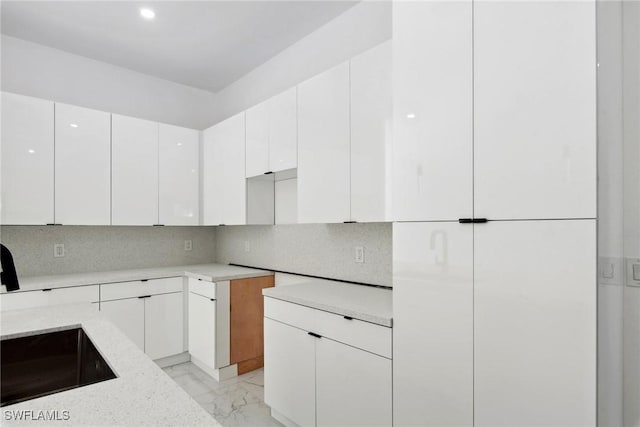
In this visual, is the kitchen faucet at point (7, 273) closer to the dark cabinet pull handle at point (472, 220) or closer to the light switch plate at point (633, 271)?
the dark cabinet pull handle at point (472, 220)

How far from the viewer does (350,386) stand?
1779mm

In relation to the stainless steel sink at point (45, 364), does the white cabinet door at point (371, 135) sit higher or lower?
higher

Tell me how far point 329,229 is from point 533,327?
1.68 m

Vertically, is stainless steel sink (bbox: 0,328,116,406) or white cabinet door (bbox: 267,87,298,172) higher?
white cabinet door (bbox: 267,87,298,172)

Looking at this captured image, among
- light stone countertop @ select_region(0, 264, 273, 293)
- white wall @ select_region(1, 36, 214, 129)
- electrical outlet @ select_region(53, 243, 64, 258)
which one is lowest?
light stone countertop @ select_region(0, 264, 273, 293)

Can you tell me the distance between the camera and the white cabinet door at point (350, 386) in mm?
1648

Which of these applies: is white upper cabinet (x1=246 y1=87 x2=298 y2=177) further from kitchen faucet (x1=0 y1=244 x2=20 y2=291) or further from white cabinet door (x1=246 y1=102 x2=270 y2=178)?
kitchen faucet (x1=0 y1=244 x2=20 y2=291)

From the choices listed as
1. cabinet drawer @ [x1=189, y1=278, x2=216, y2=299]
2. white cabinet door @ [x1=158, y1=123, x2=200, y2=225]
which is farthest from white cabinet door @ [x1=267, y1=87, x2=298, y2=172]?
white cabinet door @ [x1=158, y1=123, x2=200, y2=225]

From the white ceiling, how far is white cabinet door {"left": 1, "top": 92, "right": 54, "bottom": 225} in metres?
0.63

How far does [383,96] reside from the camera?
1929mm

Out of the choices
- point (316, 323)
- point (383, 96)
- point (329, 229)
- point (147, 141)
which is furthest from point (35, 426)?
point (147, 141)

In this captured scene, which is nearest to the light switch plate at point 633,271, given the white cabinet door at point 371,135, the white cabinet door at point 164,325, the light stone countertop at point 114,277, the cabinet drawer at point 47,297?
the white cabinet door at point 371,135

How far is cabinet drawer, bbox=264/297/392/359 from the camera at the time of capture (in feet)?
5.43

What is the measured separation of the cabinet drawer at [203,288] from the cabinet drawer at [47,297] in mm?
726
